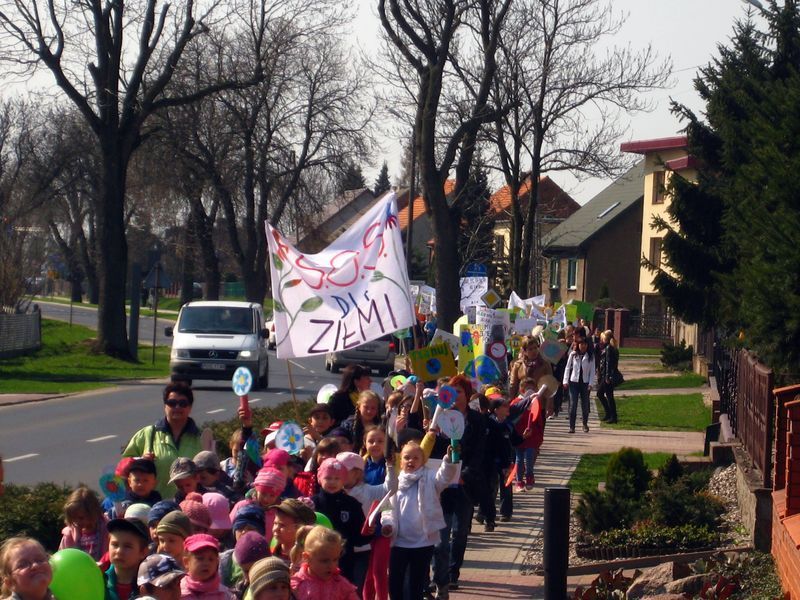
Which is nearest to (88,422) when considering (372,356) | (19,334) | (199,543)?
(372,356)

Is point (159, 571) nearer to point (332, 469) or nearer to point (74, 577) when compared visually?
point (74, 577)

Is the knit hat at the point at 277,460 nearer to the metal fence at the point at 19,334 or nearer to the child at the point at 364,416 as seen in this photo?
the child at the point at 364,416

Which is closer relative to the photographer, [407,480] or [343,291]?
[407,480]

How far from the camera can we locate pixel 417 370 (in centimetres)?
1197

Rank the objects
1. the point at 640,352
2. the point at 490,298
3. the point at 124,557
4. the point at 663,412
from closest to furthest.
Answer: the point at 124,557, the point at 663,412, the point at 490,298, the point at 640,352

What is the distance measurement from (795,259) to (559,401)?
42.7ft

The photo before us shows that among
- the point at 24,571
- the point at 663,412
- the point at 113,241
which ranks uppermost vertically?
the point at 113,241

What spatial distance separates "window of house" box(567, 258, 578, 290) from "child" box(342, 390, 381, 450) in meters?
63.8

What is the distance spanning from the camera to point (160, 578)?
4949 mm

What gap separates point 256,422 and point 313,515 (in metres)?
7.70

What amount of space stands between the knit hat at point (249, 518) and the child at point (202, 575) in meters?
1.22

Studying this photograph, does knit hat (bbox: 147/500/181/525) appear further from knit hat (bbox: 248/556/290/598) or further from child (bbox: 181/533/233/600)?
knit hat (bbox: 248/556/290/598)

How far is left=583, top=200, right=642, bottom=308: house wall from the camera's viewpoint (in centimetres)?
7050

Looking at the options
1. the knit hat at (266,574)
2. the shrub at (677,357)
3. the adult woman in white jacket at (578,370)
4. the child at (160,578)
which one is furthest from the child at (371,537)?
the shrub at (677,357)
